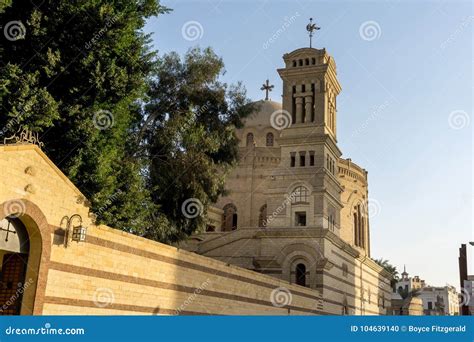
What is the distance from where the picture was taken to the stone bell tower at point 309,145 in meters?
29.0

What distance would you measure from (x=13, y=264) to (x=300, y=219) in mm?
20708

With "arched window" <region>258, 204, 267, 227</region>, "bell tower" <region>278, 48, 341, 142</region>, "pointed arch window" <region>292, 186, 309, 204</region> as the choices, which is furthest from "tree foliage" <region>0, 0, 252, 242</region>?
"arched window" <region>258, 204, 267, 227</region>

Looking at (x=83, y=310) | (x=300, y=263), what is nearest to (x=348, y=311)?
(x=300, y=263)

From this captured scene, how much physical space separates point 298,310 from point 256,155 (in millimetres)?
18490

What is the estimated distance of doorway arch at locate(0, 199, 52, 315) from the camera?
10.5m

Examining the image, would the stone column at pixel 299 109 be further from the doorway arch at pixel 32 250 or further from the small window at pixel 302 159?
the doorway arch at pixel 32 250

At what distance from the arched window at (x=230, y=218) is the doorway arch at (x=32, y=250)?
2881 cm

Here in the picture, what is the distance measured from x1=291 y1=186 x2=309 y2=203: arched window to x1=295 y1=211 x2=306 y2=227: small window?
720mm

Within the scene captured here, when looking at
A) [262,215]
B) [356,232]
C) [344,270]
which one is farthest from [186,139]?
[356,232]

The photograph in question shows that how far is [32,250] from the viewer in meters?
10.9

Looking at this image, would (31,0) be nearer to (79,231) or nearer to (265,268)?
(79,231)

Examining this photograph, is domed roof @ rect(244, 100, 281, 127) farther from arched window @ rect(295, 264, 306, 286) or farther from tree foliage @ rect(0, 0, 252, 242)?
tree foliage @ rect(0, 0, 252, 242)

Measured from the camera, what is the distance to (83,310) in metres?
11.7

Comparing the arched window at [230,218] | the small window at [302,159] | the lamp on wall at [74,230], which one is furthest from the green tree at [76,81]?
the arched window at [230,218]
